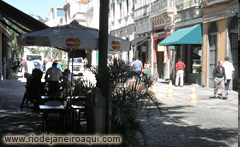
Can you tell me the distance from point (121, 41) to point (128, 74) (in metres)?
3.41

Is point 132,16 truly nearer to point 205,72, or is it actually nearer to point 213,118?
point 205,72

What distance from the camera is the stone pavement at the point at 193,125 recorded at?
8.02 metres

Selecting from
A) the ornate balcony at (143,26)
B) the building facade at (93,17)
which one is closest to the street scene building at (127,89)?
the ornate balcony at (143,26)

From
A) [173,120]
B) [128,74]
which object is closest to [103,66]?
[128,74]

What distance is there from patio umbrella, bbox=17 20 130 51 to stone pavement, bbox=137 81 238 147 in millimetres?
2054

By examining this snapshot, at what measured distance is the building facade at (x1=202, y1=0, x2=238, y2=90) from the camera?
826 inches

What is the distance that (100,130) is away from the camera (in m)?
6.23

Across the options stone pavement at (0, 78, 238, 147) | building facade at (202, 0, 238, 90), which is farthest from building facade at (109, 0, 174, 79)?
stone pavement at (0, 78, 238, 147)

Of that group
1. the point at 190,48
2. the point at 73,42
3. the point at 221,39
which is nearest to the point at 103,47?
the point at 73,42

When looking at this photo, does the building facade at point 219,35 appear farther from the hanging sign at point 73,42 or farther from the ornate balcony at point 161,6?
the hanging sign at point 73,42

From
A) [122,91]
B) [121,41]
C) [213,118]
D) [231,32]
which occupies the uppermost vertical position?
[231,32]

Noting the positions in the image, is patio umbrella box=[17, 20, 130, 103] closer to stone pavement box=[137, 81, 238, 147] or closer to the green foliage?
stone pavement box=[137, 81, 238, 147]

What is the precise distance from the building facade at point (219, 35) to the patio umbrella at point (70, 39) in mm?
12084

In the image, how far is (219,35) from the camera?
73.1 feet
